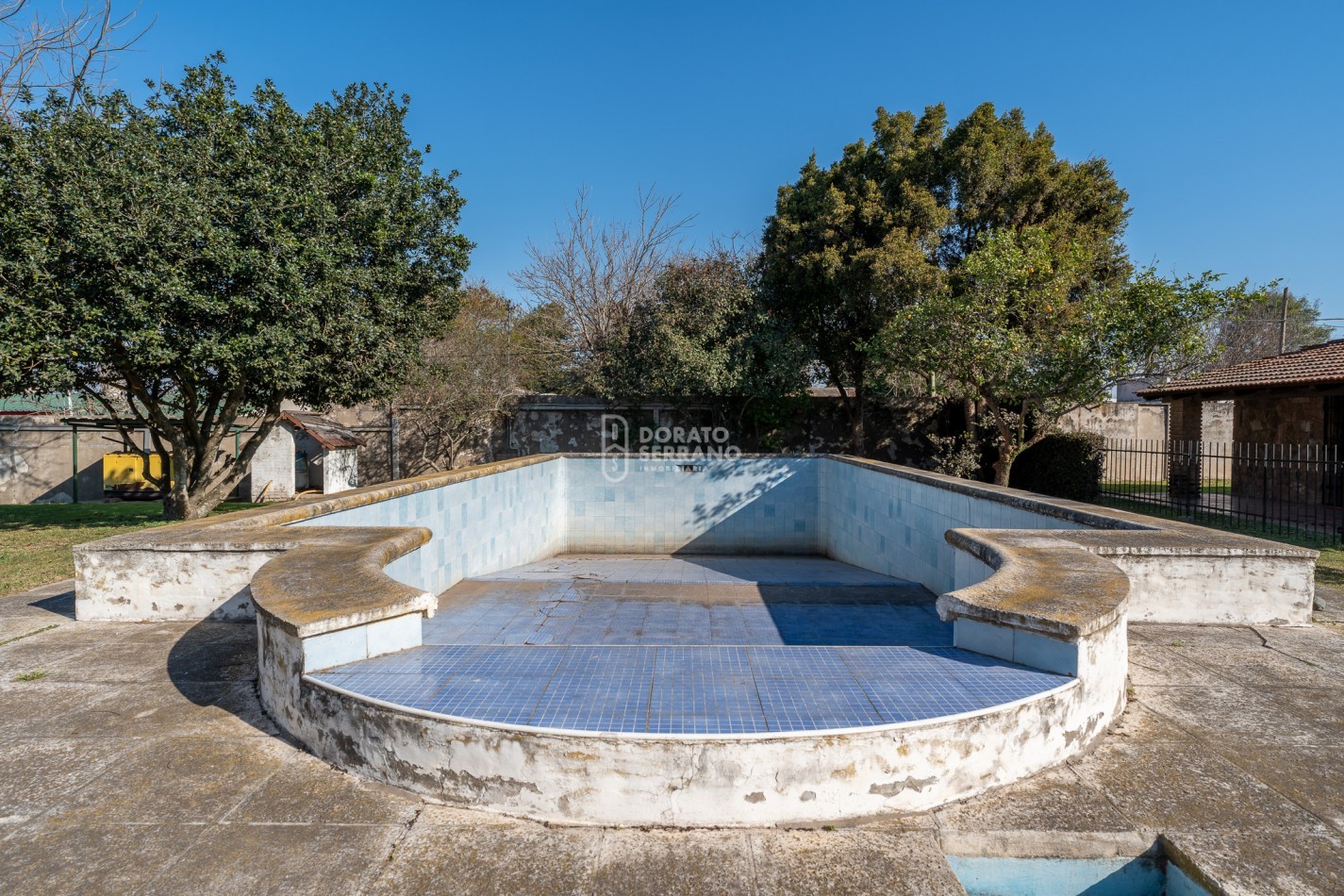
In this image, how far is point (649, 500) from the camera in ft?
33.2

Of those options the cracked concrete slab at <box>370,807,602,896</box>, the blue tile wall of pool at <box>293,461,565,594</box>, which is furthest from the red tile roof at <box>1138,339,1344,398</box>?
the cracked concrete slab at <box>370,807,602,896</box>

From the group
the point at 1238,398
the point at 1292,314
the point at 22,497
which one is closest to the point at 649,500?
the point at 1238,398

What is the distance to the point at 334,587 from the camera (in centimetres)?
328

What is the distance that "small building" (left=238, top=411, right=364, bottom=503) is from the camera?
13.8 m

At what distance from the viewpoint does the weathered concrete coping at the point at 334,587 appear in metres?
2.83

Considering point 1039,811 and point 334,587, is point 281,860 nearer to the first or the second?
point 334,587

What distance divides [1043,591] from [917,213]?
10629 millimetres

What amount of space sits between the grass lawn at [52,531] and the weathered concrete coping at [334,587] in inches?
96.8

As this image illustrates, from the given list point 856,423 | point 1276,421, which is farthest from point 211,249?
point 1276,421

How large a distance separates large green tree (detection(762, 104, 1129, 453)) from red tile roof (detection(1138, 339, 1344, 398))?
2655mm

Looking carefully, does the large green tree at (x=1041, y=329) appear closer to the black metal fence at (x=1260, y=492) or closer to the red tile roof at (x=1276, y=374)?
the black metal fence at (x=1260, y=492)

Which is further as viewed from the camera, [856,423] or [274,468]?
[856,423]

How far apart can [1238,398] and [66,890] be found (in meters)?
17.7

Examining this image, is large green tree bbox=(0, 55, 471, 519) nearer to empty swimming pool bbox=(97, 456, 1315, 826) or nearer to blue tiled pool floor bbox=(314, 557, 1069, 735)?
empty swimming pool bbox=(97, 456, 1315, 826)
